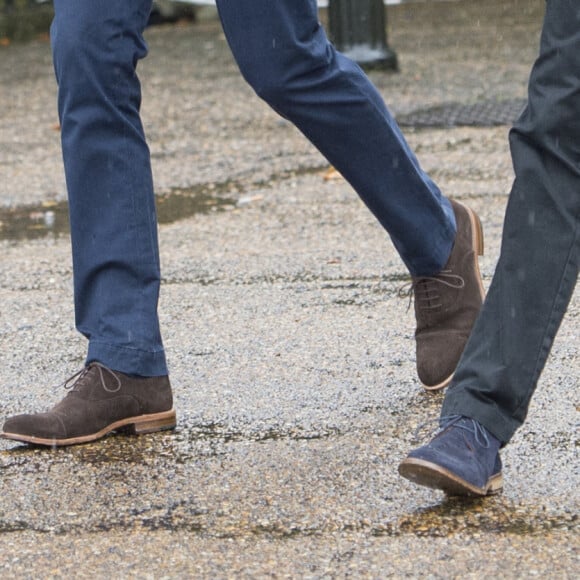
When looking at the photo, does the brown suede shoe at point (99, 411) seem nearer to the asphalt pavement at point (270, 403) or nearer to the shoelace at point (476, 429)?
the asphalt pavement at point (270, 403)

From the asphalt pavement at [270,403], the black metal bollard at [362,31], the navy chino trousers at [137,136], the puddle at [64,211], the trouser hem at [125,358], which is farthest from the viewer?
the black metal bollard at [362,31]

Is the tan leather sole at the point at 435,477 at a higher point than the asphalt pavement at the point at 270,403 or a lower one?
higher

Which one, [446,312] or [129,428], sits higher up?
[446,312]

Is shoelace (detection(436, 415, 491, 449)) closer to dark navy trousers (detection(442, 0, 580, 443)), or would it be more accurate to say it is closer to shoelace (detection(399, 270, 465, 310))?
dark navy trousers (detection(442, 0, 580, 443))

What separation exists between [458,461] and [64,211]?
3.59m

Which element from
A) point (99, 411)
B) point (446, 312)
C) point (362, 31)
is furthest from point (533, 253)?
point (362, 31)

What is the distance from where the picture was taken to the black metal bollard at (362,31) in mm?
8969

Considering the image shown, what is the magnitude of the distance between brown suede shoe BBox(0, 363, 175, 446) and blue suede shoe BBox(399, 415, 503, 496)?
76 cm

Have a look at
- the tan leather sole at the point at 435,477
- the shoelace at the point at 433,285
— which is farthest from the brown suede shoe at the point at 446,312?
the tan leather sole at the point at 435,477

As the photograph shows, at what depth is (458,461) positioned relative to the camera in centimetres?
243

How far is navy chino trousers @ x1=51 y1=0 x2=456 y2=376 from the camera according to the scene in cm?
285

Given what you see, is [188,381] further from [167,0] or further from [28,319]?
[167,0]

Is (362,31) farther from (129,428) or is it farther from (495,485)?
(495,485)

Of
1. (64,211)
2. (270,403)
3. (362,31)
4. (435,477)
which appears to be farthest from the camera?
(362,31)
